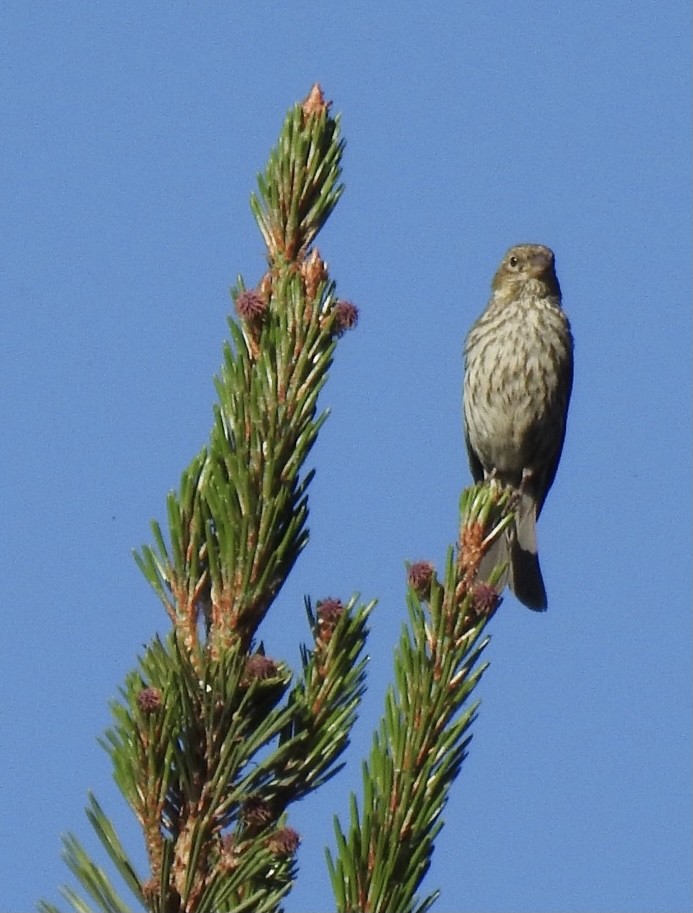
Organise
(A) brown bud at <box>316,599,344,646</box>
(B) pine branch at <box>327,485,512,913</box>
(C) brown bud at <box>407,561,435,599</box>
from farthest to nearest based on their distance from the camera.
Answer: (C) brown bud at <box>407,561,435,599</box>
(A) brown bud at <box>316,599,344,646</box>
(B) pine branch at <box>327,485,512,913</box>

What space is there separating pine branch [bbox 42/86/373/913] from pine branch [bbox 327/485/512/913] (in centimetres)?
9

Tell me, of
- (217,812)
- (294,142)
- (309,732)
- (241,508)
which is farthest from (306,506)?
(294,142)

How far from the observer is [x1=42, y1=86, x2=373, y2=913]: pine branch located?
2.22m

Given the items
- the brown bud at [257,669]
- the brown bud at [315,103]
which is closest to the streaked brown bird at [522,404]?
the brown bud at [315,103]

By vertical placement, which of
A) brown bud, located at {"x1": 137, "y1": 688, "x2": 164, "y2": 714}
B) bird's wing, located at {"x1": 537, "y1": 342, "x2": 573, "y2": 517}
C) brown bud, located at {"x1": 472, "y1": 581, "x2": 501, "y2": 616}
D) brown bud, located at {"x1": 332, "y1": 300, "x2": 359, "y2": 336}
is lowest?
brown bud, located at {"x1": 137, "y1": 688, "x2": 164, "y2": 714}

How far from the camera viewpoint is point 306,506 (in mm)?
2475

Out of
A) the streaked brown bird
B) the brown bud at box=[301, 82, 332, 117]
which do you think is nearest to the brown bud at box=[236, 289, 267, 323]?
the brown bud at box=[301, 82, 332, 117]

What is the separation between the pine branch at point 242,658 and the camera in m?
2.22

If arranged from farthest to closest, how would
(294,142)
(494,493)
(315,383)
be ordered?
(494,493) → (294,142) → (315,383)

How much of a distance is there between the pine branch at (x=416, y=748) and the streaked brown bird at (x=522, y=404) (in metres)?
6.02

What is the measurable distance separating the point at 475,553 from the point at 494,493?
0.20 m

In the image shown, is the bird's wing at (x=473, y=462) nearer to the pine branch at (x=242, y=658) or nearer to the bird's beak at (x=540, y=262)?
the bird's beak at (x=540, y=262)

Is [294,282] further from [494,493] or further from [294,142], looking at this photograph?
[494,493]

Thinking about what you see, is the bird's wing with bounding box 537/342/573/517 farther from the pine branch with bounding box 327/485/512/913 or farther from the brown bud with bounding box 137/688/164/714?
the brown bud with bounding box 137/688/164/714
